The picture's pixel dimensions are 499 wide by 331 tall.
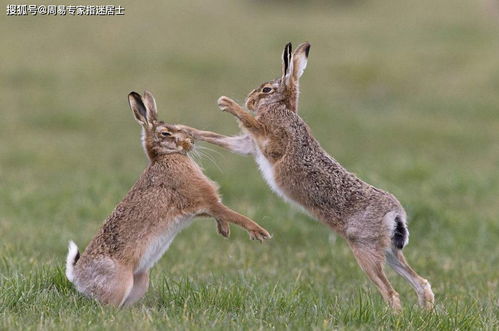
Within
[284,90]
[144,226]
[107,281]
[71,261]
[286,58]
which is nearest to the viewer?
[107,281]

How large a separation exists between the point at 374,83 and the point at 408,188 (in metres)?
7.80

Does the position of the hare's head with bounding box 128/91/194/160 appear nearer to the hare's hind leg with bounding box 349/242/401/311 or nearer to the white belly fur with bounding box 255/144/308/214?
the white belly fur with bounding box 255/144/308/214

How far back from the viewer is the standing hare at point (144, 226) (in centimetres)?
528

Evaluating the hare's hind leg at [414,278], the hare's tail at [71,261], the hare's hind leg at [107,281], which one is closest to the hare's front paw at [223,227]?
the hare's hind leg at [107,281]

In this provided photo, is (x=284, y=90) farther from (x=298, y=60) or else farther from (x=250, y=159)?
(x=250, y=159)

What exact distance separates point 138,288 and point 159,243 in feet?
1.27

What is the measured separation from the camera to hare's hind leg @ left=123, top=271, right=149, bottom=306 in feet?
18.1

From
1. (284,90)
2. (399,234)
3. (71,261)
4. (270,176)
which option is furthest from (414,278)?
(71,261)

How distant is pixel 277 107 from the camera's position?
6.24 m

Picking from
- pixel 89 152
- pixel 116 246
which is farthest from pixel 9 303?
pixel 89 152

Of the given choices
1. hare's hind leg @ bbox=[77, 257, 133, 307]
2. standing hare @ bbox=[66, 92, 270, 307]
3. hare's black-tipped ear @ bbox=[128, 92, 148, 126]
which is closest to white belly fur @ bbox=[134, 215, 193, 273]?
standing hare @ bbox=[66, 92, 270, 307]

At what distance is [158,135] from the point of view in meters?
5.88

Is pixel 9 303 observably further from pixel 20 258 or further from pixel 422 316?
pixel 422 316

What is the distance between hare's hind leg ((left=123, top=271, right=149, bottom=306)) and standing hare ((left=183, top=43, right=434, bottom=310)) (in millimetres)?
1121
